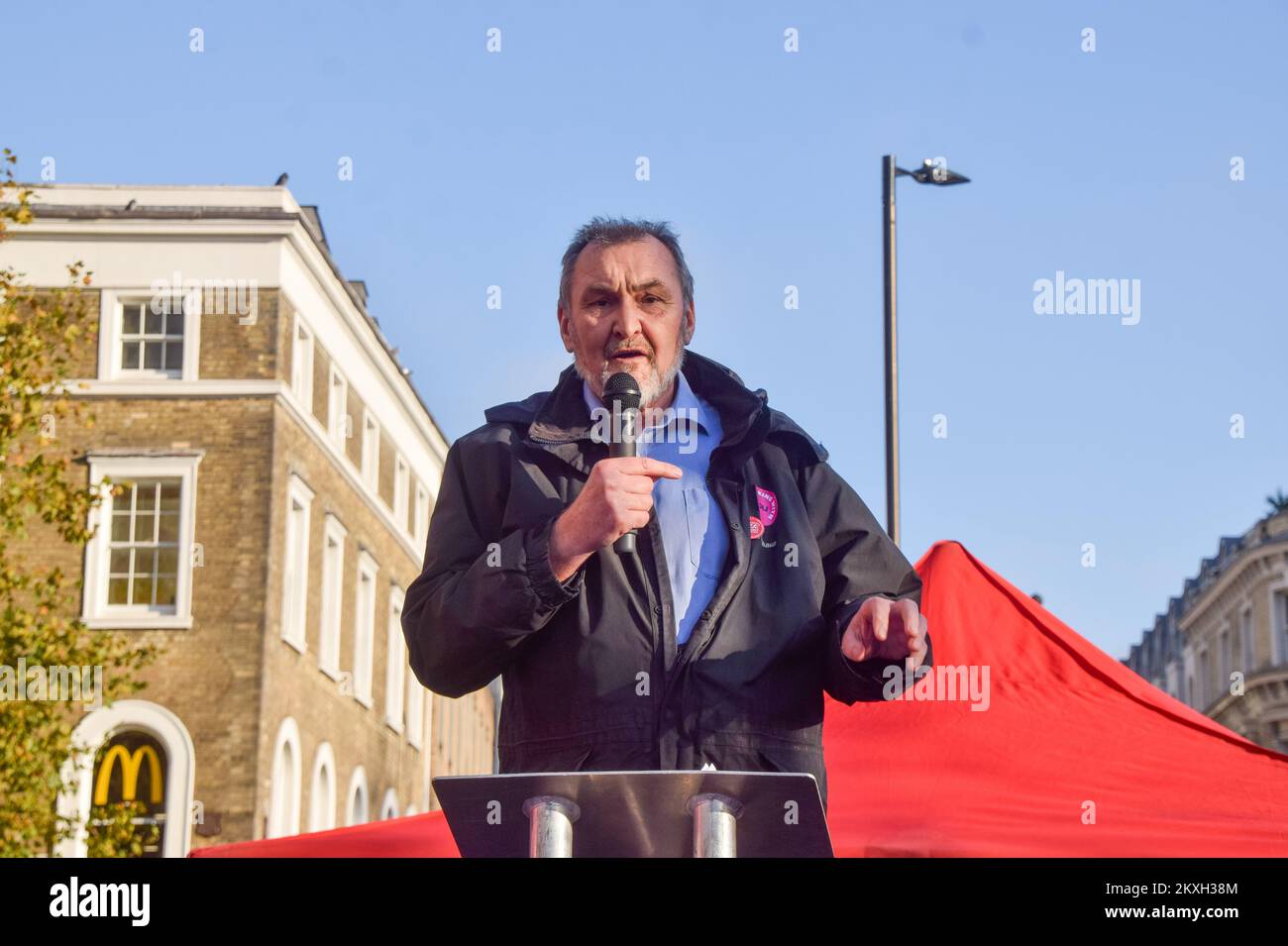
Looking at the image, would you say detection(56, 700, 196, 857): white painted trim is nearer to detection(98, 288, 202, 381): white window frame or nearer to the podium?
detection(98, 288, 202, 381): white window frame

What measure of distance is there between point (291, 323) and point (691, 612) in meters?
31.0

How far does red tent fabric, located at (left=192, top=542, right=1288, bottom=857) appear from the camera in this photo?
681 centimetres

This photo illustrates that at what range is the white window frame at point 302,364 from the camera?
34.3m

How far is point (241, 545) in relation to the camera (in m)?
32.0

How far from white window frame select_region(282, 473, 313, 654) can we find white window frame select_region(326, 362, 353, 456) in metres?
2.60

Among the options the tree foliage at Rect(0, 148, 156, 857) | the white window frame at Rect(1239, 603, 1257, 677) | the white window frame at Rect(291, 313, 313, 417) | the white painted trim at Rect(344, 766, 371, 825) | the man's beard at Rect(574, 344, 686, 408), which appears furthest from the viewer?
the white window frame at Rect(1239, 603, 1257, 677)

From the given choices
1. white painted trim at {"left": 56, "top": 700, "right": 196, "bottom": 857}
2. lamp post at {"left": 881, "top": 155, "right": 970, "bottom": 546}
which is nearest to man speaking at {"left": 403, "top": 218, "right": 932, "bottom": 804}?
lamp post at {"left": 881, "top": 155, "right": 970, "bottom": 546}

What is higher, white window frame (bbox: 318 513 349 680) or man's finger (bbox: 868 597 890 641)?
white window frame (bbox: 318 513 349 680)

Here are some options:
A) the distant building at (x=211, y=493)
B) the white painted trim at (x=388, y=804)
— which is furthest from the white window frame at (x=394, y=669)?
the distant building at (x=211, y=493)

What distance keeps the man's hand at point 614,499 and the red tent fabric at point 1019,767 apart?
10.2ft

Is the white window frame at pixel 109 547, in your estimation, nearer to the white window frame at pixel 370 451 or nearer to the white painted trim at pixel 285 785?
the white painted trim at pixel 285 785

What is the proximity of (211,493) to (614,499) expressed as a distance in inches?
1166
